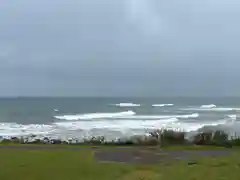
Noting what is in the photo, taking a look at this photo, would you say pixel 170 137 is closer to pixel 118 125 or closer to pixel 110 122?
pixel 118 125

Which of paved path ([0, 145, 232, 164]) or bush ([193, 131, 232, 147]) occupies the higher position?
bush ([193, 131, 232, 147])

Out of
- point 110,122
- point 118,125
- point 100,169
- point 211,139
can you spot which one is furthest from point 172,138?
point 110,122

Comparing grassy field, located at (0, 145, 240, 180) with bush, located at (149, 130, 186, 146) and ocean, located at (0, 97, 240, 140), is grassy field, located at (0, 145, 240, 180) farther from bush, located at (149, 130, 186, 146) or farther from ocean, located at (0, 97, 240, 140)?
ocean, located at (0, 97, 240, 140)

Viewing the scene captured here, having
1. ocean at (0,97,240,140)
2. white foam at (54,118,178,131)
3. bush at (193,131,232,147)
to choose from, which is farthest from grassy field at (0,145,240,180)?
white foam at (54,118,178,131)

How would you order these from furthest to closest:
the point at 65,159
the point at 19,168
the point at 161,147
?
the point at 161,147 < the point at 65,159 < the point at 19,168

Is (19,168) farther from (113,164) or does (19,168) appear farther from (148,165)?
(148,165)

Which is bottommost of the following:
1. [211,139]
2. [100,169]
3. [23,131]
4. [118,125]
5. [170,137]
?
[100,169]

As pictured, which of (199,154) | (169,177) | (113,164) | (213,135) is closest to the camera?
(169,177)

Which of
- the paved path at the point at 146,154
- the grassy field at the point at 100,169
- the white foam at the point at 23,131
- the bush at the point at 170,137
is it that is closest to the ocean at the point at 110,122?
the white foam at the point at 23,131

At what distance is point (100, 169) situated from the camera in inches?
533

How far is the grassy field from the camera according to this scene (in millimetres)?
12258

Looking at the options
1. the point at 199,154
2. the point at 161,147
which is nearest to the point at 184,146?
the point at 161,147

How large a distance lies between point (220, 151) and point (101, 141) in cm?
749

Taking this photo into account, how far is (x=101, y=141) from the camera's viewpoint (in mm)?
22781
